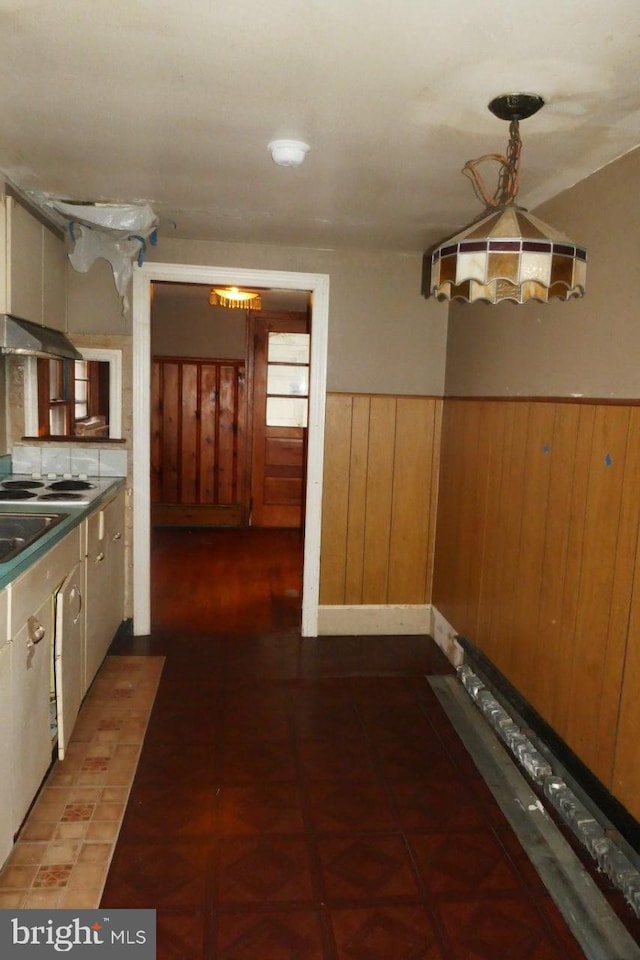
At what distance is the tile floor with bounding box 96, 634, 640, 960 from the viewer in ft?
5.77

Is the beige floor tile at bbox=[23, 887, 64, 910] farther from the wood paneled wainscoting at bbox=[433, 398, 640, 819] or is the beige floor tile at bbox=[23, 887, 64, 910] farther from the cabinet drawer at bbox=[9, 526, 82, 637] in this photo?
the wood paneled wainscoting at bbox=[433, 398, 640, 819]

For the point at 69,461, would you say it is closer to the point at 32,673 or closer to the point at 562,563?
the point at 32,673

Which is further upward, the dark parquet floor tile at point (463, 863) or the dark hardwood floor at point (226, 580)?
the dark hardwood floor at point (226, 580)

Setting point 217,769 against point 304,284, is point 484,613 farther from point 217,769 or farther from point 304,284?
point 304,284

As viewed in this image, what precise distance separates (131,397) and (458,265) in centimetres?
244

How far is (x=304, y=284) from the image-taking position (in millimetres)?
3672

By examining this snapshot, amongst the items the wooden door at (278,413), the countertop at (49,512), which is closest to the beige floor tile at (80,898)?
the countertop at (49,512)


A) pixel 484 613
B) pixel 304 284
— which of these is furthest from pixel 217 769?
pixel 304 284

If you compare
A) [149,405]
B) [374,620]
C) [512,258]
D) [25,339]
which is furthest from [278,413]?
[512,258]

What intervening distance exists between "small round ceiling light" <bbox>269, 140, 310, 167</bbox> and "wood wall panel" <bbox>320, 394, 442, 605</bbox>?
1.61 meters

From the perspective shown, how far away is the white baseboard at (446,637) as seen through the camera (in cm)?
346

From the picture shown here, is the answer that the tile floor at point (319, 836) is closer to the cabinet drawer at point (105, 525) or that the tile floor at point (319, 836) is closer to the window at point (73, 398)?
the cabinet drawer at point (105, 525)

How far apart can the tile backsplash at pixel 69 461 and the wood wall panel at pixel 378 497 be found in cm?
116

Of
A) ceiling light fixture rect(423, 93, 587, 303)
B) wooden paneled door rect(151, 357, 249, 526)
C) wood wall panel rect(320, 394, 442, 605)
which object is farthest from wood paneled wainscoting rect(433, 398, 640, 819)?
wooden paneled door rect(151, 357, 249, 526)
